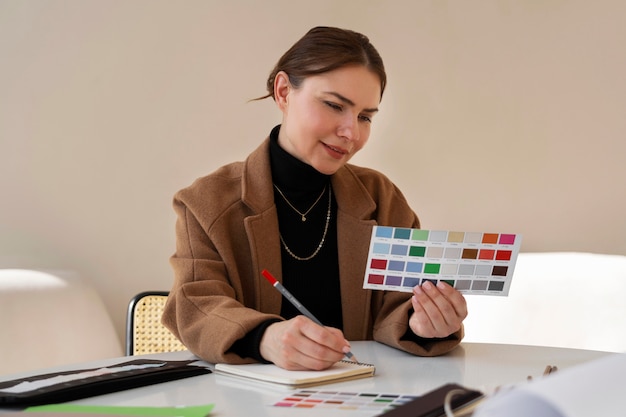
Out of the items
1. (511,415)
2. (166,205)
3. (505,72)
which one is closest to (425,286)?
(511,415)

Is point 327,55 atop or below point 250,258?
atop

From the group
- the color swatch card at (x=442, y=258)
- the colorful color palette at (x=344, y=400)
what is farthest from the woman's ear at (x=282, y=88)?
the colorful color palette at (x=344, y=400)

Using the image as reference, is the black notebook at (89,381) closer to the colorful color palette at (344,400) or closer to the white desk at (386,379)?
the white desk at (386,379)

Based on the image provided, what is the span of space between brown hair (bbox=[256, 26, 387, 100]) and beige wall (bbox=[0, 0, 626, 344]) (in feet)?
4.07

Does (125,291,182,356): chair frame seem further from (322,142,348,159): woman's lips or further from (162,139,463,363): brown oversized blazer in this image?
(322,142,348,159): woman's lips

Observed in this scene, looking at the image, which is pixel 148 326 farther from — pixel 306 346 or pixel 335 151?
pixel 306 346

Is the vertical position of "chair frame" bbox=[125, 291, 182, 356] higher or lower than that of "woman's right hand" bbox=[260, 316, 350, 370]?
lower

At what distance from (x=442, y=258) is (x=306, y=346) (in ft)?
0.97

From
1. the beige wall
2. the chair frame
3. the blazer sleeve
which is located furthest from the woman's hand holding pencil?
the beige wall

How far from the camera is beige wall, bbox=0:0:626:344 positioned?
2.79 meters

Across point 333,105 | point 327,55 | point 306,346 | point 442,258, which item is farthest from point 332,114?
point 306,346

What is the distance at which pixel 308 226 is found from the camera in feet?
6.00

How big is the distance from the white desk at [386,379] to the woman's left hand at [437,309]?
53 millimetres

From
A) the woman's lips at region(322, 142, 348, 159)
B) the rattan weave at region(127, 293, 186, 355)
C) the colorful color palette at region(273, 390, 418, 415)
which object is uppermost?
the woman's lips at region(322, 142, 348, 159)
